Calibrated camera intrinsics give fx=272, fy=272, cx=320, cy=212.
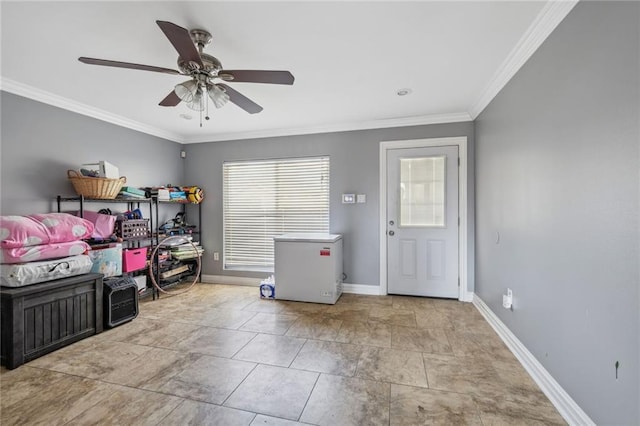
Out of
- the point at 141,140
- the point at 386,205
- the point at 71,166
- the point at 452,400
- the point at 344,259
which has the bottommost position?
the point at 452,400

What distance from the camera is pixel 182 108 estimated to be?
10.8 ft

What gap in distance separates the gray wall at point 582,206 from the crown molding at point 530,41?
2.4 inches

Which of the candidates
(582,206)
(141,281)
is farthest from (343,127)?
(141,281)

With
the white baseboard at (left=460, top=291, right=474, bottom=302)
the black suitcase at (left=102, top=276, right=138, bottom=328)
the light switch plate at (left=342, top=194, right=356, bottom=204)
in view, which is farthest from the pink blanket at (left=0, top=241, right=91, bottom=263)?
the white baseboard at (left=460, top=291, right=474, bottom=302)

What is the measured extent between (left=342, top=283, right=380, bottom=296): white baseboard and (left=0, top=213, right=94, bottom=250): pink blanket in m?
3.10

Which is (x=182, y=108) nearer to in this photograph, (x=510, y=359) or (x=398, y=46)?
A: (x=398, y=46)

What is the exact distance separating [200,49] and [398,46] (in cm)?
144

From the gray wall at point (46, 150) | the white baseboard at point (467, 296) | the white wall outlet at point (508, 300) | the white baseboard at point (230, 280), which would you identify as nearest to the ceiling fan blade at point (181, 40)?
the gray wall at point (46, 150)

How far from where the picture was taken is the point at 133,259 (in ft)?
11.3

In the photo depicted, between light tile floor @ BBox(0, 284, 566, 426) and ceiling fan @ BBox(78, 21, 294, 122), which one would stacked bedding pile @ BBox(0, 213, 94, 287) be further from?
ceiling fan @ BBox(78, 21, 294, 122)

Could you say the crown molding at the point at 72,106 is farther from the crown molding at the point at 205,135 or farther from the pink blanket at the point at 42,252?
the pink blanket at the point at 42,252

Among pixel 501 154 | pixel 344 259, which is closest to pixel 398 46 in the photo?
pixel 501 154

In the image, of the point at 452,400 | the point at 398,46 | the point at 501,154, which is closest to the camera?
the point at 452,400

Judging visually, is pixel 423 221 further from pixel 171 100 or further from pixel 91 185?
pixel 91 185
